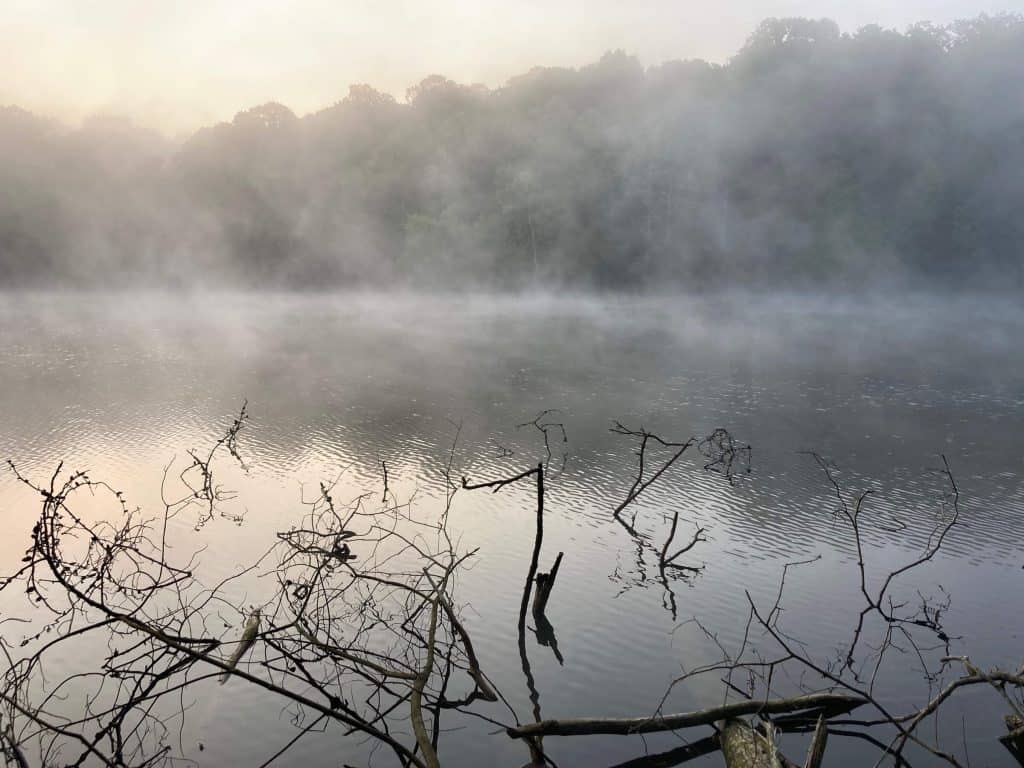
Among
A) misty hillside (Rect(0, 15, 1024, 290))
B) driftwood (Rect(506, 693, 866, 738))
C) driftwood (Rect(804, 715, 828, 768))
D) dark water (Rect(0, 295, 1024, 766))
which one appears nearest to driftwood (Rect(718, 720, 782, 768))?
driftwood (Rect(506, 693, 866, 738))

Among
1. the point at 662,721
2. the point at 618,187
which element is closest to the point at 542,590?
the point at 662,721

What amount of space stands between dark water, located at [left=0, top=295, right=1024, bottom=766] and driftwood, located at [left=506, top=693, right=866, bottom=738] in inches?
6.7

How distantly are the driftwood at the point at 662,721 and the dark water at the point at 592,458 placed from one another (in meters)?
0.17

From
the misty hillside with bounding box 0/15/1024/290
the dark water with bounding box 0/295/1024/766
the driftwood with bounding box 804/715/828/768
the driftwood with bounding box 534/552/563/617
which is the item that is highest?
the misty hillside with bounding box 0/15/1024/290

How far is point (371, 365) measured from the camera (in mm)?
22344

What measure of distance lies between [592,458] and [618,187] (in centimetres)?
3597

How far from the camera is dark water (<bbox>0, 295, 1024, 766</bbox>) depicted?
19.4ft

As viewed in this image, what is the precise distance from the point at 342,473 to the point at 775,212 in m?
40.6

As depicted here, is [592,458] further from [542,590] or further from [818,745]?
[818,745]

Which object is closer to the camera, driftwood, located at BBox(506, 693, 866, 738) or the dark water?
driftwood, located at BBox(506, 693, 866, 738)

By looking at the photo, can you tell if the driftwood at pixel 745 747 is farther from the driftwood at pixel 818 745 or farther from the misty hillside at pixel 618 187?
the misty hillside at pixel 618 187

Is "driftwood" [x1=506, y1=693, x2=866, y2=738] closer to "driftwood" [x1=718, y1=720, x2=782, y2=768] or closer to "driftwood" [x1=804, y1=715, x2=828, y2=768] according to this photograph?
"driftwood" [x1=718, y1=720, x2=782, y2=768]

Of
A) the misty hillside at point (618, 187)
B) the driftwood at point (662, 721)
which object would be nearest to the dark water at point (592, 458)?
the driftwood at point (662, 721)

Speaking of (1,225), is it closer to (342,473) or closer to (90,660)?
(342,473)
